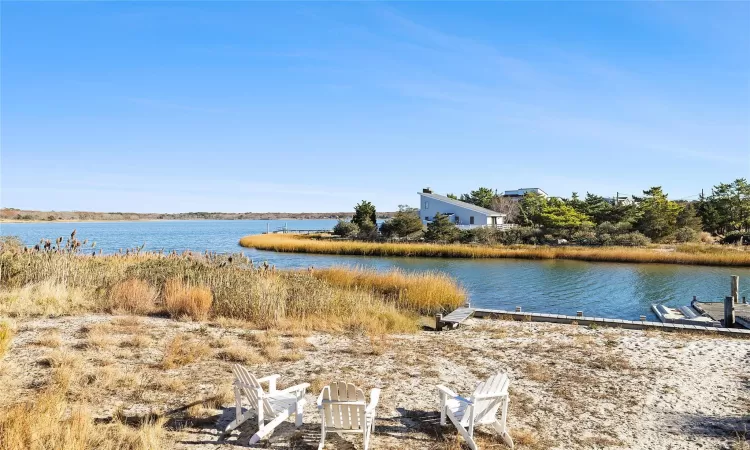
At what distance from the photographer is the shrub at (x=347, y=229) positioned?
47487 millimetres

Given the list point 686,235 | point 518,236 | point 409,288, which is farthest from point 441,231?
point 409,288

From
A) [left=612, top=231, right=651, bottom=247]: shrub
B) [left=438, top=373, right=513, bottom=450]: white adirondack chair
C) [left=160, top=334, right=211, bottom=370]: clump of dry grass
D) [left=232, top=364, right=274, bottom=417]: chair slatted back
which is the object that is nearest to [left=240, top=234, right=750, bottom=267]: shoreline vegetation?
[left=612, top=231, right=651, bottom=247]: shrub

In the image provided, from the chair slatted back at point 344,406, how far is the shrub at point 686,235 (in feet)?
153

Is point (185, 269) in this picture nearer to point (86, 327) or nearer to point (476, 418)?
point (86, 327)

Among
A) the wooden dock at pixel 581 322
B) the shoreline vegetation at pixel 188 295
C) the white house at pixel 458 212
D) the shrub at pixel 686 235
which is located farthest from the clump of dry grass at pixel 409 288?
the shrub at pixel 686 235

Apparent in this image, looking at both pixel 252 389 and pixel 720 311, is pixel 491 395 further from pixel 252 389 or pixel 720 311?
pixel 720 311

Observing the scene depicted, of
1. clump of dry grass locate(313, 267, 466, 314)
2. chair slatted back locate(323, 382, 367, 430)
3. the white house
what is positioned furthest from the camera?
the white house

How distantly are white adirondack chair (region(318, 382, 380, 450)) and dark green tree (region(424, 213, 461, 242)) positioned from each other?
37208 mm

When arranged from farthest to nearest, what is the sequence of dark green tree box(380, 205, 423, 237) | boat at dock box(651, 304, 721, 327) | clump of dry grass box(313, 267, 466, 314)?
dark green tree box(380, 205, 423, 237), clump of dry grass box(313, 267, 466, 314), boat at dock box(651, 304, 721, 327)

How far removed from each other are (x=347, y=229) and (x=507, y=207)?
2315 centimetres

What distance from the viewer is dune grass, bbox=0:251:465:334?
9938 mm

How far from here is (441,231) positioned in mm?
41688

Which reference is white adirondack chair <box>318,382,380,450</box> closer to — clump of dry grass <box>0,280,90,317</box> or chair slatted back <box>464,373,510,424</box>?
chair slatted back <box>464,373,510,424</box>

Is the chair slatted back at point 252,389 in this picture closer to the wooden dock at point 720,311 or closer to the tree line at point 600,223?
the wooden dock at point 720,311
